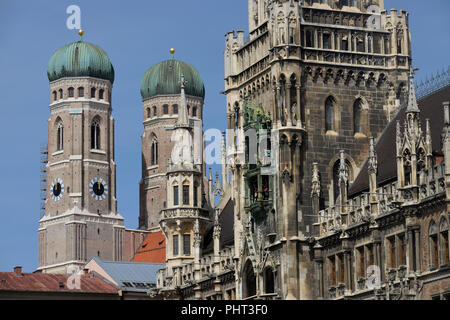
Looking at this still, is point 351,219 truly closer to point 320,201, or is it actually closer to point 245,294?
point 320,201

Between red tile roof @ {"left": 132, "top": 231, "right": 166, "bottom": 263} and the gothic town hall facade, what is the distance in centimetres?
6535

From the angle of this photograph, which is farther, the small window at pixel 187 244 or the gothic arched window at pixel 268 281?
the small window at pixel 187 244

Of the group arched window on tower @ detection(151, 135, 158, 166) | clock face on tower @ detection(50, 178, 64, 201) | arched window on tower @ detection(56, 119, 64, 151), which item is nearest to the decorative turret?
clock face on tower @ detection(50, 178, 64, 201)

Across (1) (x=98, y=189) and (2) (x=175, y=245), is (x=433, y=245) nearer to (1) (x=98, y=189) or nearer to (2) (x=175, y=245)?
(2) (x=175, y=245)

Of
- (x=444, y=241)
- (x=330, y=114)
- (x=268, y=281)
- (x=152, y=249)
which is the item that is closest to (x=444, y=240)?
(x=444, y=241)

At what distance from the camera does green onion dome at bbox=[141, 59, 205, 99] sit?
19650 cm

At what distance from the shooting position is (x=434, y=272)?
5831cm

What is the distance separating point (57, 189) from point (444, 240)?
129m

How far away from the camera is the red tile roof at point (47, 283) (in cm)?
10662

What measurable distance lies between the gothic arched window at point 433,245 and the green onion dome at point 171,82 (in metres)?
138

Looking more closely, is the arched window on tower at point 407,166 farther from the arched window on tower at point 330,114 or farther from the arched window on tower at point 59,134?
the arched window on tower at point 59,134

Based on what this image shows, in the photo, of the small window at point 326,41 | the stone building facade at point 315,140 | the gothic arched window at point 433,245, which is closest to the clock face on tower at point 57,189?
the stone building facade at point 315,140

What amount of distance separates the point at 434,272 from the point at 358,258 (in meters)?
8.90
